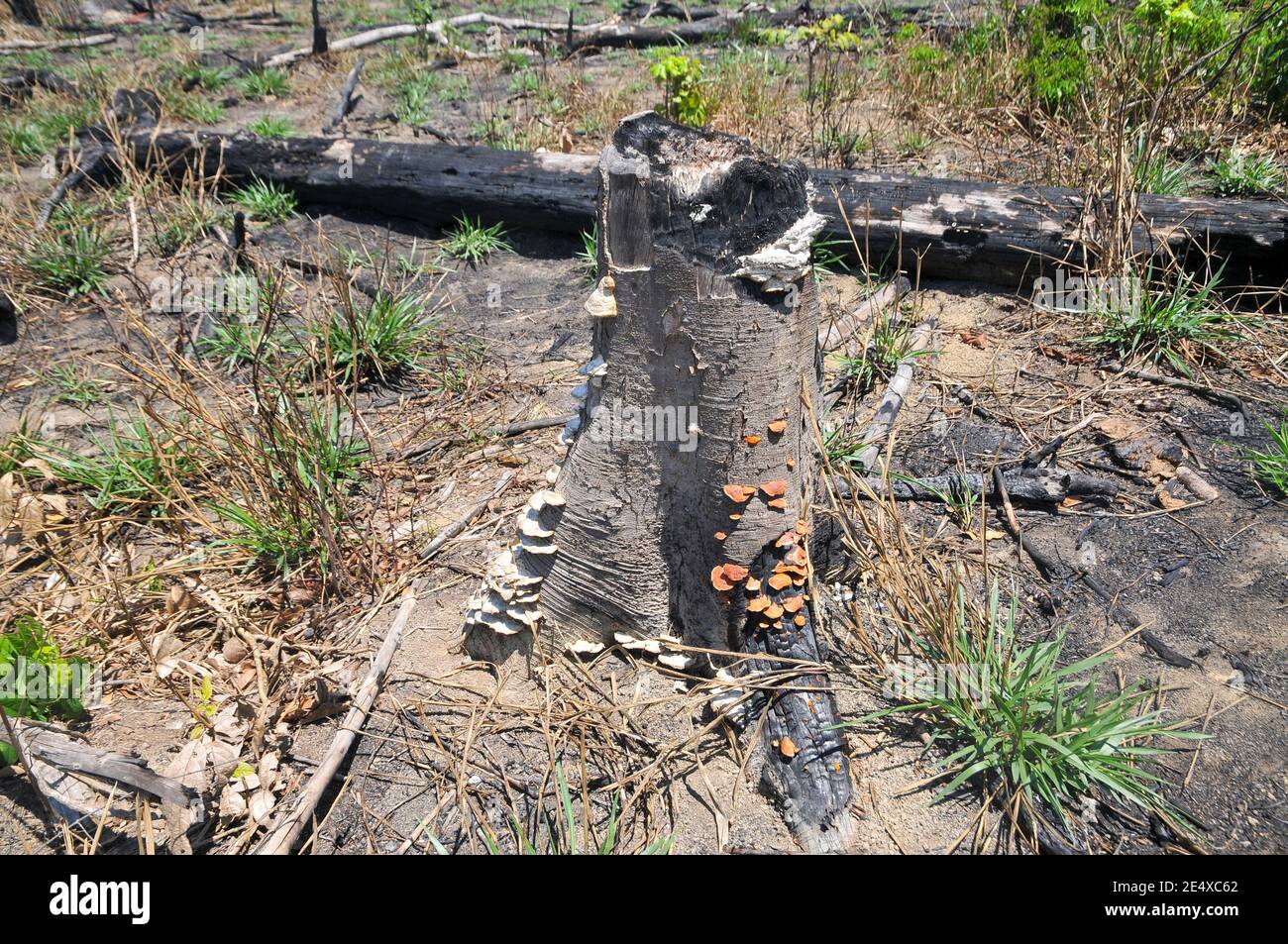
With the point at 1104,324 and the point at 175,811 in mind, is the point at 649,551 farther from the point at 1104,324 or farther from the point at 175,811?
the point at 1104,324

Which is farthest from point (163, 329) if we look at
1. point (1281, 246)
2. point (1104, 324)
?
point (1281, 246)

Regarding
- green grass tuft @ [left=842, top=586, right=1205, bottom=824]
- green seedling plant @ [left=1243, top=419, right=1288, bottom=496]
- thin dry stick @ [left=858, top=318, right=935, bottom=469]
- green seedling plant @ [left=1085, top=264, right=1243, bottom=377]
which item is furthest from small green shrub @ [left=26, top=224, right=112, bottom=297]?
green seedling plant @ [left=1243, top=419, right=1288, bottom=496]

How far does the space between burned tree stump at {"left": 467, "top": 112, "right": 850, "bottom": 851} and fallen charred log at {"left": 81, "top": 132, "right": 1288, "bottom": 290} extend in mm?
1500

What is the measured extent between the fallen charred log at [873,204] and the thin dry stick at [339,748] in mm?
2455

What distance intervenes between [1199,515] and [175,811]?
11.3ft

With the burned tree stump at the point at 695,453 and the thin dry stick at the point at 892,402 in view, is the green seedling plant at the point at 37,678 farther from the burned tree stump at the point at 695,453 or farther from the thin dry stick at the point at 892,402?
the thin dry stick at the point at 892,402

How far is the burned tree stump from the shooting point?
2021 millimetres

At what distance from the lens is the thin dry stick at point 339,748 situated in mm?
2158

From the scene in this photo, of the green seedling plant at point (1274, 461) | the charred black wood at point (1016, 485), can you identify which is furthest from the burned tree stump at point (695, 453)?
the green seedling plant at point (1274, 461)

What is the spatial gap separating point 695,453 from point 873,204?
3045mm

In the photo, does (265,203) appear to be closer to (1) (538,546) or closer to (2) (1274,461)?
(1) (538,546)

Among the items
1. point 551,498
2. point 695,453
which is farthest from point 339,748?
point 695,453

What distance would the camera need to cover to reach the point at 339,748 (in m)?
2.38

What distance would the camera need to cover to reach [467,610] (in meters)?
2.71
